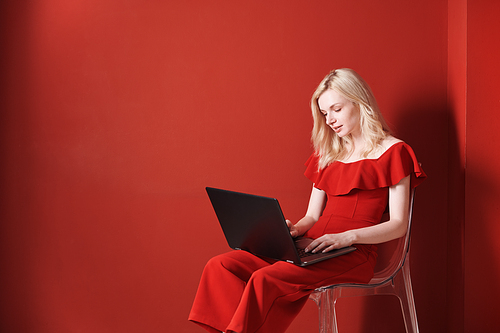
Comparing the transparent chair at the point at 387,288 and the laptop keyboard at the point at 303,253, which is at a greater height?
the laptop keyboard at the point at 303,253

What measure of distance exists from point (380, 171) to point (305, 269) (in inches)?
18.0

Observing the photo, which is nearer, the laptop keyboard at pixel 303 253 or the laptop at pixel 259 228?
the laptop at pixel 259 228

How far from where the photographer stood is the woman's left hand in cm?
127

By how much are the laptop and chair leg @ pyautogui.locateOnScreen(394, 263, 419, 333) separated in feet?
0.82

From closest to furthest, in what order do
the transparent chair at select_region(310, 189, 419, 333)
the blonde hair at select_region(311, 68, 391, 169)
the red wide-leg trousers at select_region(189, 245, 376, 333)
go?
1. the red wide-leg trousers at select_region(189, 245, 376, 333)
2. the transparent chair at select_region(310, 189, 419, 333)
3. the blonde hair at select_region(311, 68, 391, 169)

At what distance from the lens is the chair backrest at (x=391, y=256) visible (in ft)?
4.60

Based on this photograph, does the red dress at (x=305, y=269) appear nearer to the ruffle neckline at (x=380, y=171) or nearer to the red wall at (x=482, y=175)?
the ruffle neckline at (x=380, y=171)

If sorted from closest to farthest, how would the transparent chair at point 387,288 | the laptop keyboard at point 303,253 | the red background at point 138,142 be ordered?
the laptop keyboard at point 303,253 → the transparent chair at point 387,288 → the red background at point 138,142

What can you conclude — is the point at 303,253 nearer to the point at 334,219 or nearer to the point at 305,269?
the point at 305,269

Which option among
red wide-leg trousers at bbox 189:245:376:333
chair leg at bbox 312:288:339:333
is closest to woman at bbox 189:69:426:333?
red wide-leg trousers at bbox 189:245:376:333

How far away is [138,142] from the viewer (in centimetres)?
187

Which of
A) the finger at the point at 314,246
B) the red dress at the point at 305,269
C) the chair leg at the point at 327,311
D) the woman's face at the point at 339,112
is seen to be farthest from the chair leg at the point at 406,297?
the woman's face at the point at 339,112

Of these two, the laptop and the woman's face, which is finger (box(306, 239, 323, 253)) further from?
the woman's face

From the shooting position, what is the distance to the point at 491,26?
158 centimetres
